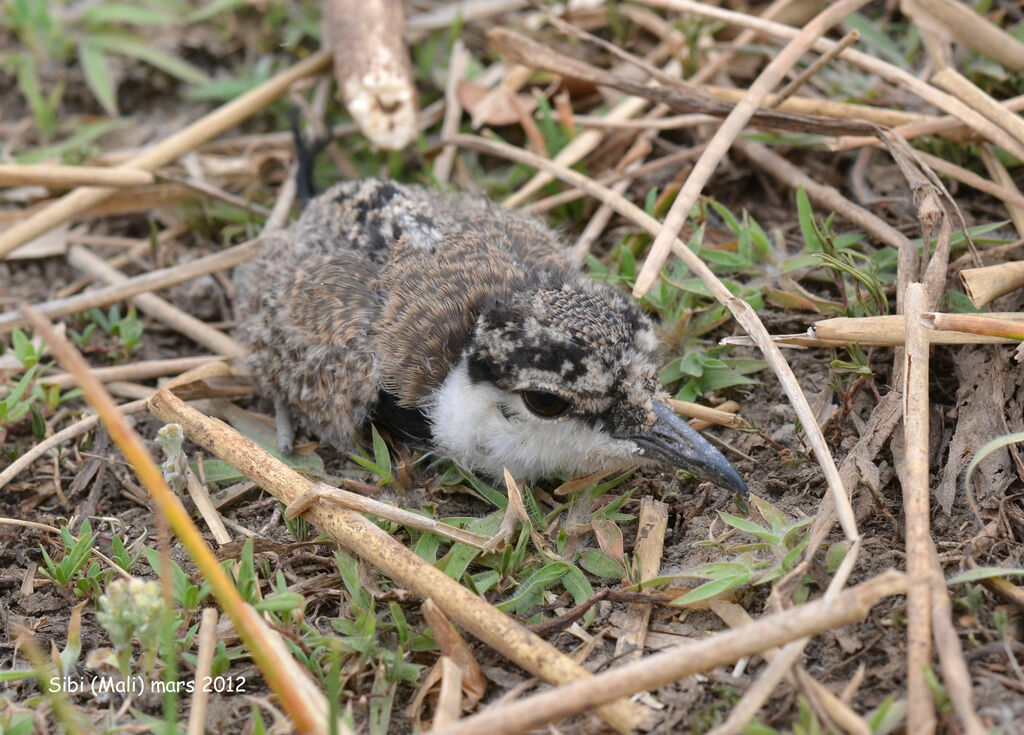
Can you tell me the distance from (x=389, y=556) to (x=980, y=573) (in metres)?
1.48

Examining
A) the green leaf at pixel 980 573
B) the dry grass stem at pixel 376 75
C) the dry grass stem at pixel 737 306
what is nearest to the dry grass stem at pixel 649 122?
the dry grass stem at pixel 737 306

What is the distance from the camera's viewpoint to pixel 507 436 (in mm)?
3150

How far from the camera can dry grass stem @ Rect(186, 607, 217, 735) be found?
2432mm

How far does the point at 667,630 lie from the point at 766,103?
87.1 inches

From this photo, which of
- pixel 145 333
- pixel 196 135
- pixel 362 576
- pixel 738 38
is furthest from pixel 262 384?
pixel 738 38

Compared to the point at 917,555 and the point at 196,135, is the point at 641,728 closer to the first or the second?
the point at 917,555

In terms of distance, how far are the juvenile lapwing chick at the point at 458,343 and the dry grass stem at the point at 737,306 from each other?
268 millimetres

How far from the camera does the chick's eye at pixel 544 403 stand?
119 inches

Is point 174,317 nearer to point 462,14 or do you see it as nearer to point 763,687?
point 462,14

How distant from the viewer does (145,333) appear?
13.7 ft

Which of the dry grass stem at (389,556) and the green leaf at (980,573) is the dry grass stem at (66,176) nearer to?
the dry grass stem at (389,556)

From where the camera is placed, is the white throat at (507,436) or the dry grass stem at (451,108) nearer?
the white throat at (507,436)

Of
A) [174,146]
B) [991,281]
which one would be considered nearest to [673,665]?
[991,281]

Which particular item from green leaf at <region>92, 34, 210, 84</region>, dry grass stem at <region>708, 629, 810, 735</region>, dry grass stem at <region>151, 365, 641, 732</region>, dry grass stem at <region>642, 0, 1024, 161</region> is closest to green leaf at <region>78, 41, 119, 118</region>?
green leaf at <region>92, 34, 210, 84</region>
